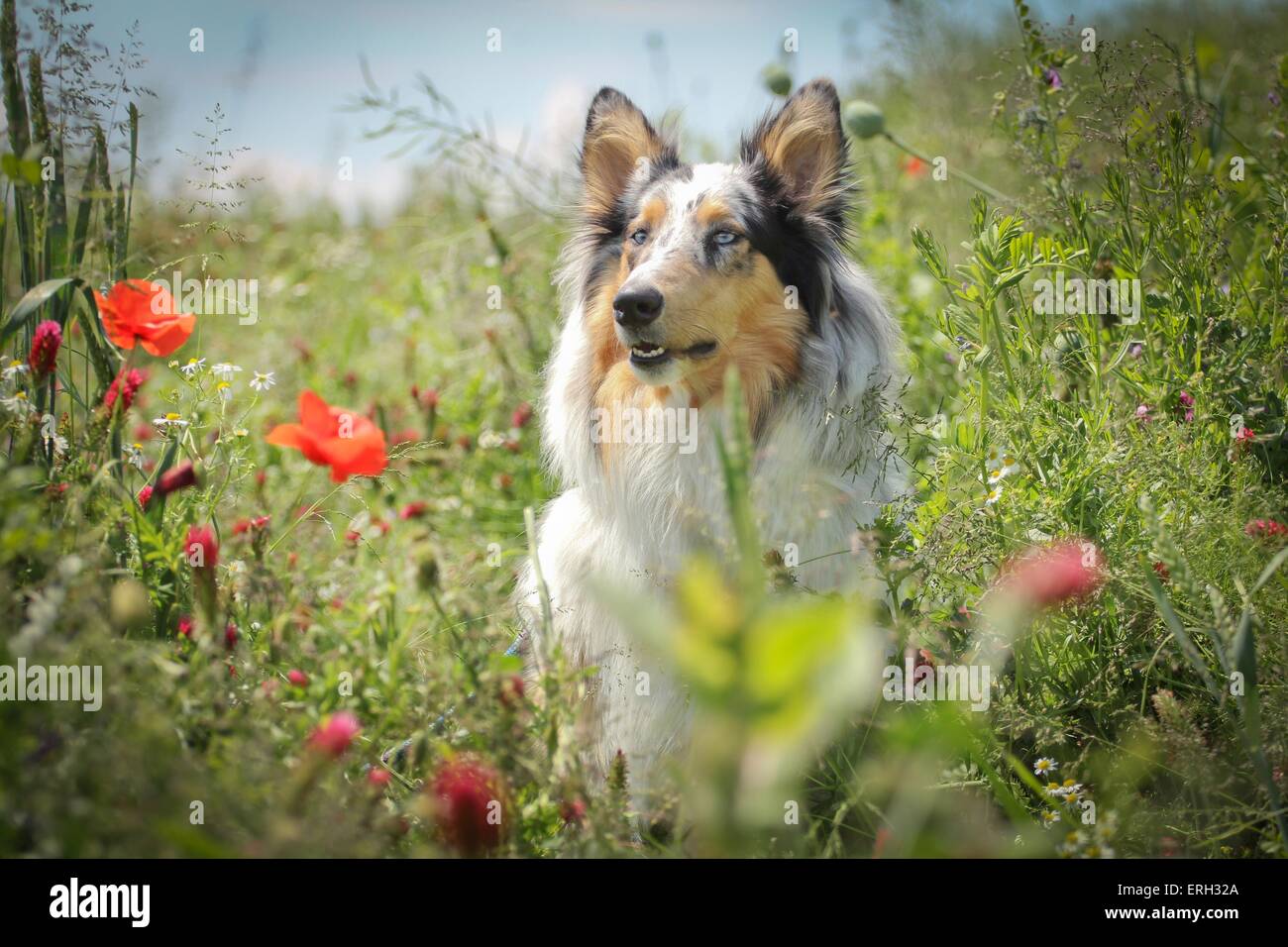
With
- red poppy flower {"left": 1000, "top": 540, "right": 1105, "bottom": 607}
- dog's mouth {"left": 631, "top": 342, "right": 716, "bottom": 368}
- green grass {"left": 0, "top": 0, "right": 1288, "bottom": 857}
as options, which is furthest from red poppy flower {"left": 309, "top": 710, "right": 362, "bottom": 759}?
dog's mouth {"left": 631, "top": 342, "right": 716, "bottom": 368}

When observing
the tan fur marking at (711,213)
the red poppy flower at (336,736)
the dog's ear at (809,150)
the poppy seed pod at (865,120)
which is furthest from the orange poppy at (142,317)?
the poppy seed pod at (865,120)

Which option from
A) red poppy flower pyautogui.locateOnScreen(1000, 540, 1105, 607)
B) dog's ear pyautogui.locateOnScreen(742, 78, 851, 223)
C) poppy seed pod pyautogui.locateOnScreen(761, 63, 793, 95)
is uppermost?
poppy seed pod pyautogui.locateOnScreen(761, 63, 793, 95)

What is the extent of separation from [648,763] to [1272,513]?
6.42 ft

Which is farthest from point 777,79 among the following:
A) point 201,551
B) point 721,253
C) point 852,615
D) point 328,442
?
point 852,615

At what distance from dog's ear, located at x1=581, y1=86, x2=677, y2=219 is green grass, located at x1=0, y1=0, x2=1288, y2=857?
1.26 meters

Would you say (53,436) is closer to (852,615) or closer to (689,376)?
(689,376)

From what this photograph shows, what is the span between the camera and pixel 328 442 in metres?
2.03

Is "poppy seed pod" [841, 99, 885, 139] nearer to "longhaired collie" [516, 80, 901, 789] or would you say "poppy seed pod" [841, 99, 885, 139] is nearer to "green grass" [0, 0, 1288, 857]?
"longhaired collie" [516, 80, 901, 789]

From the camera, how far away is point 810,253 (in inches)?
130

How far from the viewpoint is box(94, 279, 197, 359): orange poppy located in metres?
2.30

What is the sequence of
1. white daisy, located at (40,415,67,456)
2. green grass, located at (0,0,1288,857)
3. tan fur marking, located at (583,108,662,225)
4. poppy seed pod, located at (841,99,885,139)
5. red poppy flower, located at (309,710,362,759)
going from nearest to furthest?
green grass, located at (0,0,1288,857) < red poppy flower, located at (309,710,362,759) < white daisy, located at (40,415,67,456) < poppy seed pod, located at (841,99,885,139) < tan fur marking, located at (583,108,662,225)

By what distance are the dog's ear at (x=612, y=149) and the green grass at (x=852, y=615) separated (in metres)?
1.26

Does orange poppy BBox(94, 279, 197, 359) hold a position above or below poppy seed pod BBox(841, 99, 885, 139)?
below
